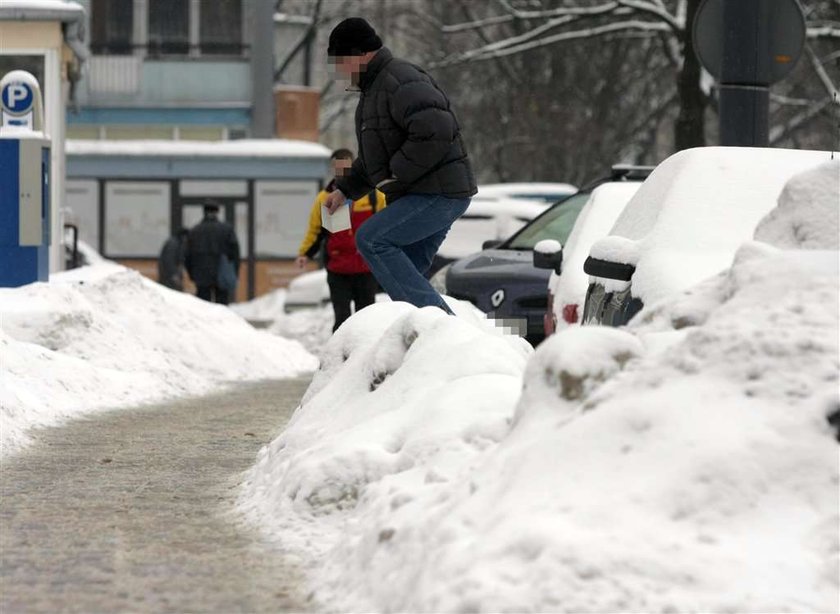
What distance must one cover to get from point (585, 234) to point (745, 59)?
1380 mm

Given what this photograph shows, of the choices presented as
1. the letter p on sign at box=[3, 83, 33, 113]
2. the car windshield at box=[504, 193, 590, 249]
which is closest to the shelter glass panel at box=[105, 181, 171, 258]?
the letter p on sign at box=[3, 83, 33, 113]

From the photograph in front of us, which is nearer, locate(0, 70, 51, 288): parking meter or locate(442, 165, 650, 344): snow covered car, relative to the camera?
locate(442, 165, 650, 344): snow covered car

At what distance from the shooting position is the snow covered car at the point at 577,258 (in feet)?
33.6

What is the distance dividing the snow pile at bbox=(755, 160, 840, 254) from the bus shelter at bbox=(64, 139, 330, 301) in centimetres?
2876

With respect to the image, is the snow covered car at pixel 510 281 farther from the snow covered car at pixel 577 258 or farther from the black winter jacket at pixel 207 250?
the black winter jacket at pixel 207 250

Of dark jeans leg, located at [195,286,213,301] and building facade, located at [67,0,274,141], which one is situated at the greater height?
building facade, located at [67,0,274,141]

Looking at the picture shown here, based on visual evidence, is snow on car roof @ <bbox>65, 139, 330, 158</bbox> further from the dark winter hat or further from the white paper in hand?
the dark winter hat

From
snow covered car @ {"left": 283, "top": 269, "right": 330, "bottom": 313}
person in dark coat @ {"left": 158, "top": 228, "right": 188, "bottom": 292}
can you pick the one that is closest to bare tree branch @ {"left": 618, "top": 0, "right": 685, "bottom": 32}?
snow covered car @ {"left": 283, "top": 269, "right": 330, "bottom": 313}

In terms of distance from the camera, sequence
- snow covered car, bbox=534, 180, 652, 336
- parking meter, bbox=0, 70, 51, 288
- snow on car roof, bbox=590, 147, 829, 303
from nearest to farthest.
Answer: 1. snow on car roof, bbox=590, 147, 829, 303
2. snow covered car, bbox=534, 180, 652, 336
3. parking meter, bbox=0, 70, 51, 288

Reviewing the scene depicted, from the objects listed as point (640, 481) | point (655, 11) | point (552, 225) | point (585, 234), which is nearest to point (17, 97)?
point (552, 225)

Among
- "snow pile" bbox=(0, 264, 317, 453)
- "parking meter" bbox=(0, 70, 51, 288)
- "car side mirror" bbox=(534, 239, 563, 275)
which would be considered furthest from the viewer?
"parking meter" bbox=(0, 70, 51, 288)

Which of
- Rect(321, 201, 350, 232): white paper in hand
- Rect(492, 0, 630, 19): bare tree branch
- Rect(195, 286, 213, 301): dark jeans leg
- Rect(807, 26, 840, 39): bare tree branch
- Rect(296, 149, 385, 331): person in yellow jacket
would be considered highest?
Rect(492, 0, 630, 19): bare tree branch

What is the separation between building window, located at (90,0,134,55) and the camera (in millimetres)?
38781

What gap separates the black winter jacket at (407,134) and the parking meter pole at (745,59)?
8.23 ft
